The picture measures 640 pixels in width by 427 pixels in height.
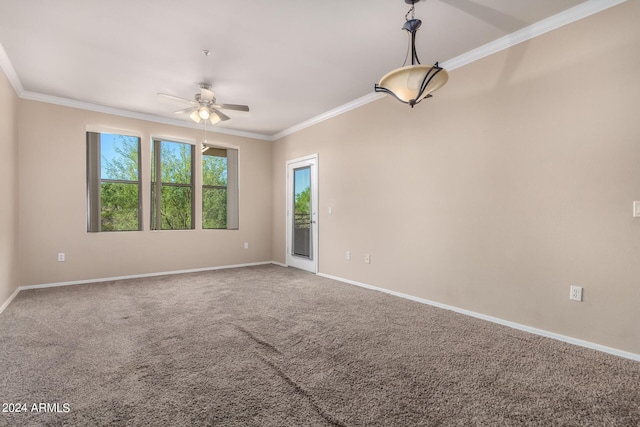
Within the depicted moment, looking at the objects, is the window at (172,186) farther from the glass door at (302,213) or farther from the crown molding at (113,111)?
the glass door at (302,213)

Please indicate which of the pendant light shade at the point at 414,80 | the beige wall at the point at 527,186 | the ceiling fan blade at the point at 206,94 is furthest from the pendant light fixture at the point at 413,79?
the ceiling fan blade at the point at 206,94

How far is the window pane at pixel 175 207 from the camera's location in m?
5.45

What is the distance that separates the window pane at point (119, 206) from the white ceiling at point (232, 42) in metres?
1.41

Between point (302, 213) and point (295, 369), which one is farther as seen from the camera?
point (302, 213)

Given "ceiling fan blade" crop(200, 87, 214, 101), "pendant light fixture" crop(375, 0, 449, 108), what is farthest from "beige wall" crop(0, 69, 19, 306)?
"pendant light fixture" crop(375, 0, 449, 108)

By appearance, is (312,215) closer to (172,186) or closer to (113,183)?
(172,186)

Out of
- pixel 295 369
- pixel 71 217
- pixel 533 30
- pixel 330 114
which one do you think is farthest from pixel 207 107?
pixel 533 30

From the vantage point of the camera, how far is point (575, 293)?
2.52m

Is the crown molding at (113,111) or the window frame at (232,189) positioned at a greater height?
the crown molding at (113,111)

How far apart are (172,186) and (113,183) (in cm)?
88

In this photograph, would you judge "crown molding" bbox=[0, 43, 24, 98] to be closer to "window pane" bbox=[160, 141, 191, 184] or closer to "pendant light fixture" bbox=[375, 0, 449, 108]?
"window pane" bbox=[160, 141, 191, 184]

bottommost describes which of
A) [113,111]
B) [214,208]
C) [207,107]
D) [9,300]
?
[9,300]

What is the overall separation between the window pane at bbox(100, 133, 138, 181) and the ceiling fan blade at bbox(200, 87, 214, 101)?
2.21m

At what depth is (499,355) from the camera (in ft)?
7.63
